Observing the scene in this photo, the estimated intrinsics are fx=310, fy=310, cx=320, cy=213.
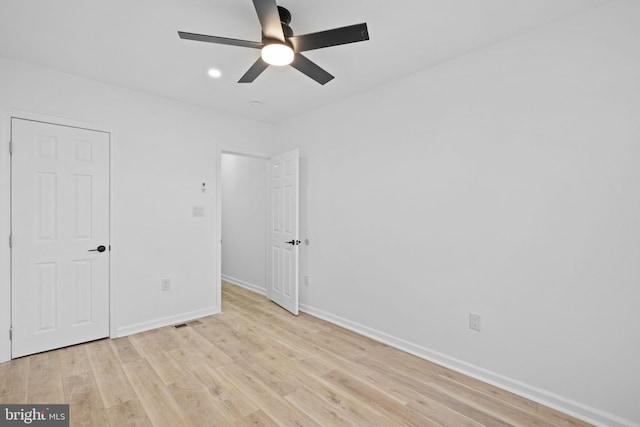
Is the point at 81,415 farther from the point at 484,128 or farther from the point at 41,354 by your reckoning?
the point at 484,128

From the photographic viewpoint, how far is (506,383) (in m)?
2.33

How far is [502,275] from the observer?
2375 mm

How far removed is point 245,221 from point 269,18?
3985mm

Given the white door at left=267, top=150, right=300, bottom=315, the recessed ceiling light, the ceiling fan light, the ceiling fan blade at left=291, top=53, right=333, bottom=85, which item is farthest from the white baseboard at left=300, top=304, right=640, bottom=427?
the recessed ceiling light

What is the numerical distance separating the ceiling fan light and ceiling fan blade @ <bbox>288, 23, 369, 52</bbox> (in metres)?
0.06

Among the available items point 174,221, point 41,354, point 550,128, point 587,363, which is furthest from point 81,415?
point 550,128

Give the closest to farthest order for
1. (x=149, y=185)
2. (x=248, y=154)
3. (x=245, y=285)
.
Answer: (x=149, y=185)
(x=248, y=154)
(x=245, y=285)

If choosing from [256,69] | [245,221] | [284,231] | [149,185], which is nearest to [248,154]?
[284,231]

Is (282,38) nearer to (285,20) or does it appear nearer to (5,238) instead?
(285,20)

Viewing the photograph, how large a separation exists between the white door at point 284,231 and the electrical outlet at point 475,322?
2.06 meters

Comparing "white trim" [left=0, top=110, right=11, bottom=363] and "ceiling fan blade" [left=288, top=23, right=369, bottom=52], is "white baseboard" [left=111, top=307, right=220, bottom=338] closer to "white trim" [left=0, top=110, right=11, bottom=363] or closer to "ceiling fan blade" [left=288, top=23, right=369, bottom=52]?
"white trim" [left=0, top=110, right=11, bottom=363]

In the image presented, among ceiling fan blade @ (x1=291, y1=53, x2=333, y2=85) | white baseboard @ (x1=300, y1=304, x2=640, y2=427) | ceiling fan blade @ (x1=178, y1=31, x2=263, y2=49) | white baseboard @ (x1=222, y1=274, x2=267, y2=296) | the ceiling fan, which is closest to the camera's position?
the ceiling fan

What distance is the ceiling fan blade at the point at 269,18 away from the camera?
1.61 metres

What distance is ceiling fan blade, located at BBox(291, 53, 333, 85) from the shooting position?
2.17m
